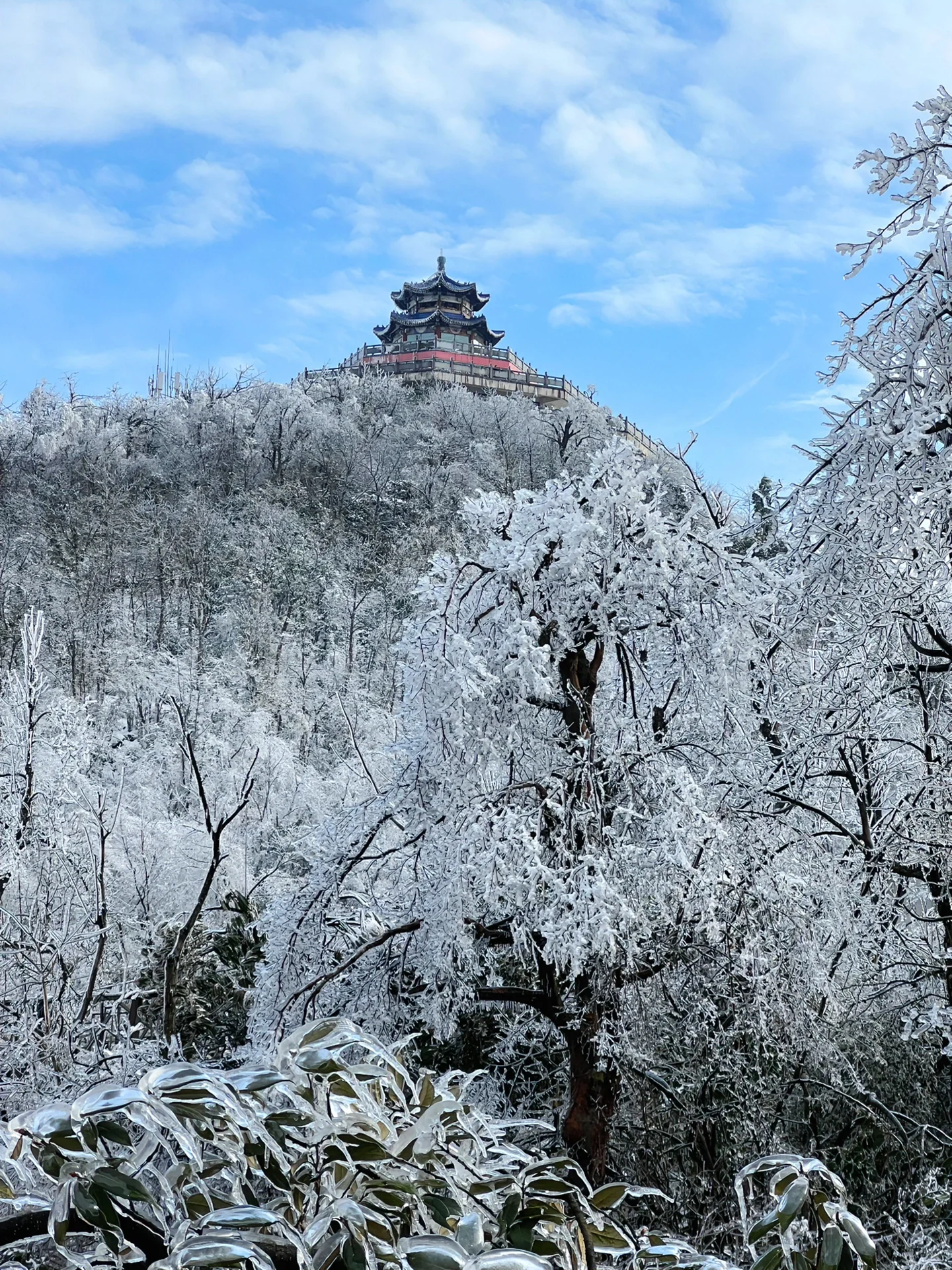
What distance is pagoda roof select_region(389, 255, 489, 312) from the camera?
5094 centimetres

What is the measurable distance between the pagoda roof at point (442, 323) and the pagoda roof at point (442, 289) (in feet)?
3.33

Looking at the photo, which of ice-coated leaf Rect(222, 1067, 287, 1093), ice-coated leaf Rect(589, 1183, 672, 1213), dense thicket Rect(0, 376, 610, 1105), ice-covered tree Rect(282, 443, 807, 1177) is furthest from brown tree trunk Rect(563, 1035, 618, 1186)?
ice-coated leaf Rect(222, 1067, 287, 1093)

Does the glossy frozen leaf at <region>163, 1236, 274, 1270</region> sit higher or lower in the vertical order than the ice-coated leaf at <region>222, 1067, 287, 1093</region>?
lower

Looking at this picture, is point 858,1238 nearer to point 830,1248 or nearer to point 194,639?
point 830,1248

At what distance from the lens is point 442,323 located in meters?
50.8

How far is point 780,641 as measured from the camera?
4.03 meters

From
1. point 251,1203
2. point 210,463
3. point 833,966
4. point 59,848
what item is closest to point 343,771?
point 59,848

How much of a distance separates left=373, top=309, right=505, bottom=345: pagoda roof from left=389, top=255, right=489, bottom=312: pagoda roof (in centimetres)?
101

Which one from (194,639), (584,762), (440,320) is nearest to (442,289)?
(440,320)

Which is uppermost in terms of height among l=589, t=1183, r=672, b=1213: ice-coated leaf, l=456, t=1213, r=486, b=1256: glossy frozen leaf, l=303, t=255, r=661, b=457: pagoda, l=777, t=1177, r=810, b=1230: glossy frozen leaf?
l=303, t=255, r=661, b=457: pagoda

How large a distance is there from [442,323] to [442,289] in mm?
1965

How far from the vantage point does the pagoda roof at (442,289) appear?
167 ft

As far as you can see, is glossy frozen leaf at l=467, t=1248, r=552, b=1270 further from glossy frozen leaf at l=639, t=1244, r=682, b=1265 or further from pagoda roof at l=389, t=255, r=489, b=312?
pagoda roof at l=389, t=255, r=489, b=312

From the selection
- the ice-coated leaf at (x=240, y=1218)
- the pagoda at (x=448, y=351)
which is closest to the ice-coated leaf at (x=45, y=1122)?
the ice-coated leaf at (x=240, y=1218)
